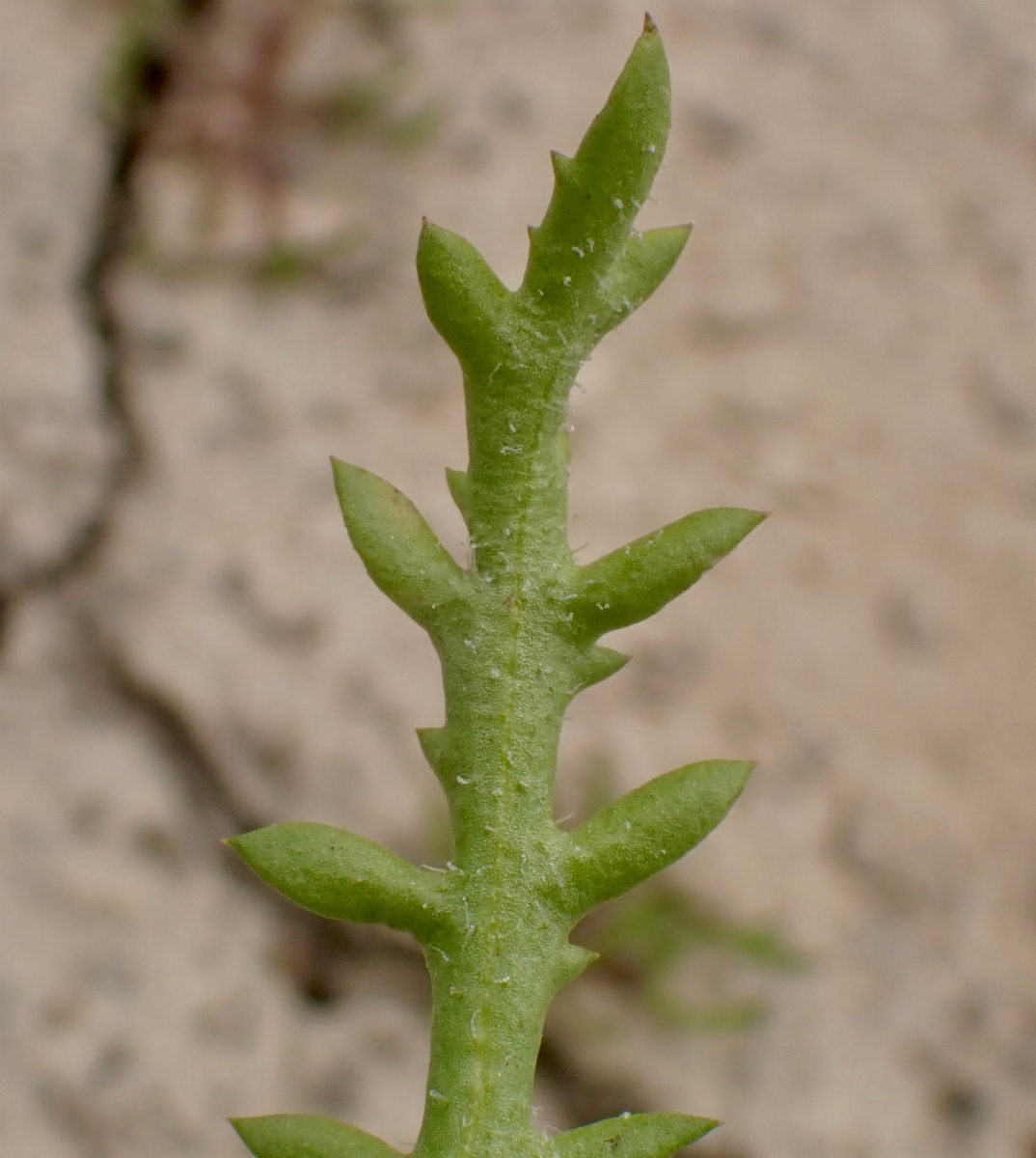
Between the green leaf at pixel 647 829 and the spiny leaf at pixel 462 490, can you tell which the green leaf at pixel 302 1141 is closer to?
the green leaf at pixel 647 829

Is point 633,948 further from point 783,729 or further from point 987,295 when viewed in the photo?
point 987,295

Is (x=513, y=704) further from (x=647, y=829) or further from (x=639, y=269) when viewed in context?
(x=639, y=269)

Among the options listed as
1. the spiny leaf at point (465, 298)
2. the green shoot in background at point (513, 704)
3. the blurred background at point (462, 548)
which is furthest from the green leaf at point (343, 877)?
the blurred background at point (462, 548)

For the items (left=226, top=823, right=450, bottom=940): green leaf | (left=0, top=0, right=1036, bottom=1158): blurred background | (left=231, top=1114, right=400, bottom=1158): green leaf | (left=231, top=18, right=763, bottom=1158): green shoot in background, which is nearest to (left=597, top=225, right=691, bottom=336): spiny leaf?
(left=231, top=18, right=763, bottom=1158): green shoot in background

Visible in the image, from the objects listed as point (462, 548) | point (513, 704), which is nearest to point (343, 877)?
point (513, 704)

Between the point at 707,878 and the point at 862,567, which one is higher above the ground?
the point at 862,567

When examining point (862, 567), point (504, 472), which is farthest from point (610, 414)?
point (504, 472)
